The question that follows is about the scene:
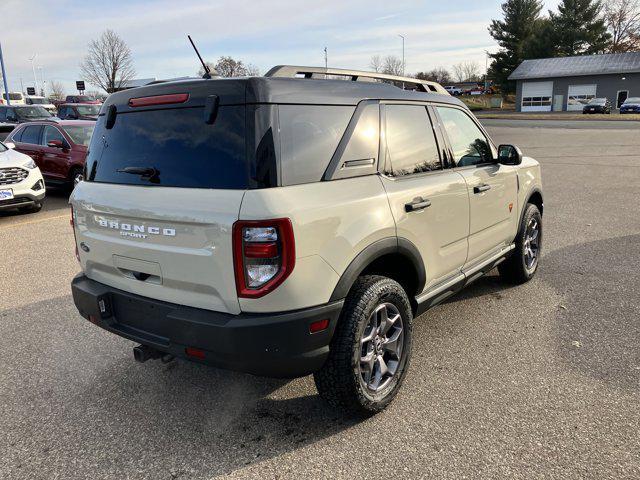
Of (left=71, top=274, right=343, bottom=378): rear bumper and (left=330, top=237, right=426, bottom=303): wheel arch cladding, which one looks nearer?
(left=71, top=274, right=343, bottom=378): rear bumper

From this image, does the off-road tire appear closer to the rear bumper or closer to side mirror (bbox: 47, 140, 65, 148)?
the rear bumper

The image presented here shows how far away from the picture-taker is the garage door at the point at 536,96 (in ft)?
188

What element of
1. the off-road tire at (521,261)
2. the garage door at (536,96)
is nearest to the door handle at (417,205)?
the off-road tire at (521,261)

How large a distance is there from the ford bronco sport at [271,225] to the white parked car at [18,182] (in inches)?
273

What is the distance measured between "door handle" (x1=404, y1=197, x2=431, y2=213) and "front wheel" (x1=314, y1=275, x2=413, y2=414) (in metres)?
0.47

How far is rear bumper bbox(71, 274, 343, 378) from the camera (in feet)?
8.16

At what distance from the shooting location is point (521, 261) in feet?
16.4

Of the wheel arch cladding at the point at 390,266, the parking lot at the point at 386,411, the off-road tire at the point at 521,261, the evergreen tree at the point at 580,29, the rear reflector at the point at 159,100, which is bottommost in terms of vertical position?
the parking lot at the point at 386,411

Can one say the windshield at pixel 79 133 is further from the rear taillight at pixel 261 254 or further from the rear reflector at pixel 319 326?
the rear reflector at pixel 319 326

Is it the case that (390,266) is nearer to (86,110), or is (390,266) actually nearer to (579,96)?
(86,110)

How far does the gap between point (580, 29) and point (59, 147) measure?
224 feet

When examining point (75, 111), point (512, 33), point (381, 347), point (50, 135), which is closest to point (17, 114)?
point (75, 111)

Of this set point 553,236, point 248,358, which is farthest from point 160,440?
point 553,236

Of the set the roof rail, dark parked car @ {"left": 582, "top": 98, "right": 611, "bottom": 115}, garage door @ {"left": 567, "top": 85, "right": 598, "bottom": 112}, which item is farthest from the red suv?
garage door @ {"left": 567, "top": 85, "right": 598, "bottom": 112}
